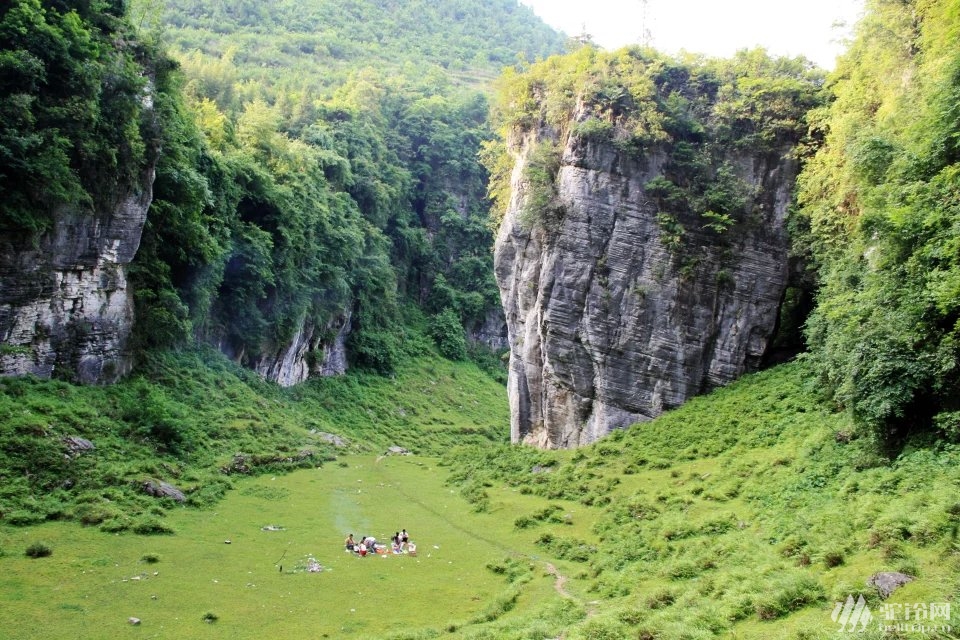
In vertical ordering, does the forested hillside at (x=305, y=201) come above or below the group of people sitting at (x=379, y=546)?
above

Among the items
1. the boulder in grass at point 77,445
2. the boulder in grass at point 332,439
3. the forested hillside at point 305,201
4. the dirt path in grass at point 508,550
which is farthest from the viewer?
the boulder in grass at point 332,439

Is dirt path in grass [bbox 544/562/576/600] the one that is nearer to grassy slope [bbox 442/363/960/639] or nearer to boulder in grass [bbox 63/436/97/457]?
grassy slope [bbox 442/363/960/639]

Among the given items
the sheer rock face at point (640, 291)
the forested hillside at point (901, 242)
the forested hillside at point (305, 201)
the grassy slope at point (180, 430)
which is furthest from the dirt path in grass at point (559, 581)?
the forested hillside at point (305, 201)

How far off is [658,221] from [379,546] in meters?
18.6

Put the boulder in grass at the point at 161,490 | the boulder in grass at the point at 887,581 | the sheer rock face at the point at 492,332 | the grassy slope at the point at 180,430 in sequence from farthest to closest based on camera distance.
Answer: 1. the sheer rock face at the point at 492,332
2. the boulder in grass at the point at 161,490
3. the grassy slope at the point at 180,430
4. the boulder in grass at the point at 887,581

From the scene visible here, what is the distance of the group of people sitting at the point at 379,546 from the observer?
1862 centimetres

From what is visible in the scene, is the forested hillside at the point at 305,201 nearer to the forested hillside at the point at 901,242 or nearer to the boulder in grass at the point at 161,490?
the boulder in grass at the point at 161,490

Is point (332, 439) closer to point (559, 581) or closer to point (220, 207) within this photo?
point (220, 207)

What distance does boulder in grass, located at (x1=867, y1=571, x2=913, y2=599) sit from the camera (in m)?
9.31

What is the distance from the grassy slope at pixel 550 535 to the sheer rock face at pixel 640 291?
1.95 metres

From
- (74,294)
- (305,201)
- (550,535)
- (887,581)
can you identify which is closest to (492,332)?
(305,201)

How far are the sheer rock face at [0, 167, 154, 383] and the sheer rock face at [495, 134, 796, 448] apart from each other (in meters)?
17.5

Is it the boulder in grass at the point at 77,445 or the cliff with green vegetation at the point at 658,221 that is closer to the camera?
the boulder in grass at the point at 77,445

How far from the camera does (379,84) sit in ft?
244
